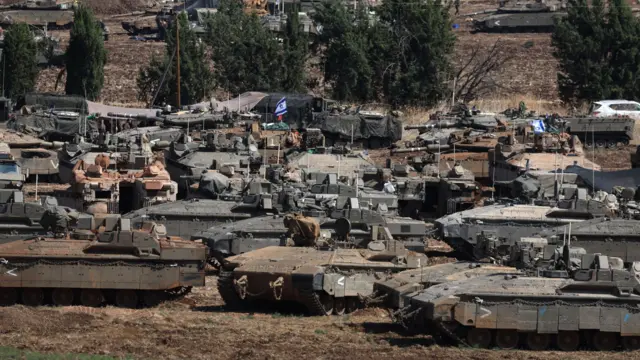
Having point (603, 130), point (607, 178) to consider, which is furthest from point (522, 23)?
point (607, 178)

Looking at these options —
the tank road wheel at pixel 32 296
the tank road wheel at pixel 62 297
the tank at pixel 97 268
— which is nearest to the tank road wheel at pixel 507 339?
the tank at pixel 97 268

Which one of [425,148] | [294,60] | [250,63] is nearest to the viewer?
[425,148]

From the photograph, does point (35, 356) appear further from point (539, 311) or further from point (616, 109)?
point (616, 109)

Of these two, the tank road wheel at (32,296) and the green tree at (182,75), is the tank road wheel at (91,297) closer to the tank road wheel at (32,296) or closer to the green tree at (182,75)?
the tank road wheel at (32,296)

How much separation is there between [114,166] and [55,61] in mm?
36207

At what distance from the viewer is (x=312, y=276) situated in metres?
28.6

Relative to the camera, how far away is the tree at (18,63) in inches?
2758

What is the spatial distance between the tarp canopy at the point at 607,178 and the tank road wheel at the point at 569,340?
54.4ft

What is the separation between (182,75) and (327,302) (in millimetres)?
42370

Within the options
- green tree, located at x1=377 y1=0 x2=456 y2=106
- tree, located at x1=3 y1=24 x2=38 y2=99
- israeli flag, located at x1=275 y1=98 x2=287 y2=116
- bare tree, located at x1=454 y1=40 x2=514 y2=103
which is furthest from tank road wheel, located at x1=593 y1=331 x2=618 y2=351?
tree, located at x1=3 y1=24 x2=38 y2=99

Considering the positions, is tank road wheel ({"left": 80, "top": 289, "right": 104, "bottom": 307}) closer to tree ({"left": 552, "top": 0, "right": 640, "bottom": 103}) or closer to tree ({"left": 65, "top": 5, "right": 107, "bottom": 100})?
tree ({"left": 65, "top": 5, "right": 107, "bottom": 100})

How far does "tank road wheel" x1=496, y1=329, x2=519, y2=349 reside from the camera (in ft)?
86.5

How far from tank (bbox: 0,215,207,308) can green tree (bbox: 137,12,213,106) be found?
4019cm

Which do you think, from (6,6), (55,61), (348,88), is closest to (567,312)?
(348,88)
